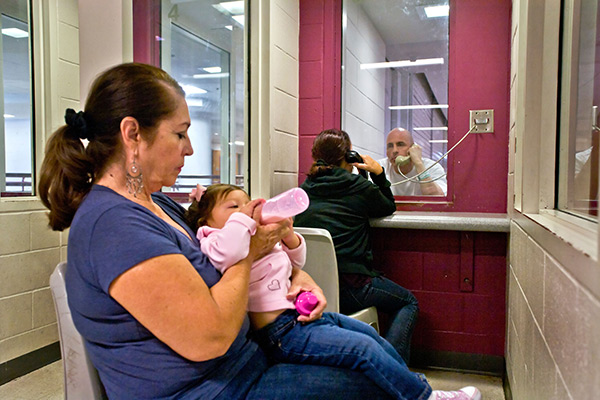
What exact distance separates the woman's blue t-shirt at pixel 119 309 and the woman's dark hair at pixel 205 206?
412 mm

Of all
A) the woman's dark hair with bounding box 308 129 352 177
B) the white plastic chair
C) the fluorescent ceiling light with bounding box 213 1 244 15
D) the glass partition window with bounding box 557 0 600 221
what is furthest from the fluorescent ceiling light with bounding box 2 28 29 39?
the glass partition window with bounding box 557 0 600 221

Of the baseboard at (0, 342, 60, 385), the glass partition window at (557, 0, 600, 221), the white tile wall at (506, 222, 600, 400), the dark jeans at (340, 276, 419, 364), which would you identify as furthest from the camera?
the baseboard at (0, 342, 60, 385)

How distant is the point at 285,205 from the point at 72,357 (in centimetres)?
65

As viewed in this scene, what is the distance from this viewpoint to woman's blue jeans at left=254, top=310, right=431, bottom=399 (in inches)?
49.3

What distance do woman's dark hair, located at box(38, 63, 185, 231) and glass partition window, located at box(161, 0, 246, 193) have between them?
1.68 meters

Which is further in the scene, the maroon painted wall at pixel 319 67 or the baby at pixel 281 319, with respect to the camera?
the maroon painted wall at pixel 319 67

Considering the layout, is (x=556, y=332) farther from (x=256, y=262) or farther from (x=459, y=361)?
Answer: (x=459, y=361)

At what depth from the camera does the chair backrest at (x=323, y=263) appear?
200cm

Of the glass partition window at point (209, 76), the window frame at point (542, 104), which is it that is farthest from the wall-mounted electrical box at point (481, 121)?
the glass partition window at point (209, 76)

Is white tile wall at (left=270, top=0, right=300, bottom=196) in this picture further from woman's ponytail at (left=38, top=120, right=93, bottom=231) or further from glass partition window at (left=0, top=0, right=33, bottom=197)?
woman's ponytail at (left=38, top=120, right=93, bottom=231)

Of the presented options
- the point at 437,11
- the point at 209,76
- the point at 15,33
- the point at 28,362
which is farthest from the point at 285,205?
the point at 15,33

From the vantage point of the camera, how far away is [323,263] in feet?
6.68

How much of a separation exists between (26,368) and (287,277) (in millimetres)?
2071

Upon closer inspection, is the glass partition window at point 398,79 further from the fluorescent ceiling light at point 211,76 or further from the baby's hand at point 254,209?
the baby's hand at point 254,209
